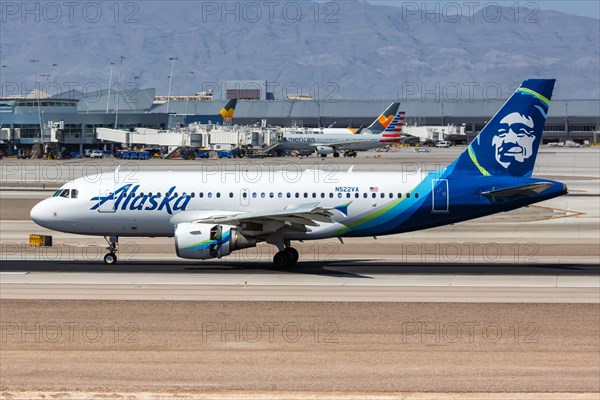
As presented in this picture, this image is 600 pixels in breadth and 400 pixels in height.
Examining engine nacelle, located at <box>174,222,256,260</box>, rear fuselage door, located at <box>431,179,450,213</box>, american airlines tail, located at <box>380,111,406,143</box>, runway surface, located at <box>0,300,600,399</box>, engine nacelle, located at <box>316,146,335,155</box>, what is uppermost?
american airlines tail, located at <box>380,111,406,143</box>

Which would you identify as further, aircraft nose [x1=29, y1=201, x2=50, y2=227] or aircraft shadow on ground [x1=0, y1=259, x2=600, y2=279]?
aircraft nose [x1=29, y1=201, x2=50, y2=227]

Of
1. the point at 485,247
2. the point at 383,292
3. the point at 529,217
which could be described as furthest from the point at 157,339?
the point at 529,217

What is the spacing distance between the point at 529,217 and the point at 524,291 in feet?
99.3

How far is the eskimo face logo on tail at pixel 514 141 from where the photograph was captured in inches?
1778

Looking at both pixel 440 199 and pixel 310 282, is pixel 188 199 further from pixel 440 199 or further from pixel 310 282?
pixel 440 199

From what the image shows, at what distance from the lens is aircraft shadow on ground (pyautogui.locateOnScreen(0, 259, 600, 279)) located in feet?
142

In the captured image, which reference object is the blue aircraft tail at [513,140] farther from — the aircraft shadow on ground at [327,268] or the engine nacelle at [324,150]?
the engine nacelle at [324,150]

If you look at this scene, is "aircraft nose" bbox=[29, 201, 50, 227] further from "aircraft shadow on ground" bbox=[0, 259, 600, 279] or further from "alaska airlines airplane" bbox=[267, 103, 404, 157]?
"alaska airlines airplane" bbox=[267, 103, 404, 157]

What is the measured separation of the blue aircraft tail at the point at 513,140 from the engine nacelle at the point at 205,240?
10384mm

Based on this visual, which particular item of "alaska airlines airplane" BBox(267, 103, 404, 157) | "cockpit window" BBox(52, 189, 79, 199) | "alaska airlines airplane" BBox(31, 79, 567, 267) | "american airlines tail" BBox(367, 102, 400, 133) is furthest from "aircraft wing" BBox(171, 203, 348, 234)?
"american airlines tail" BBox(367, 102, 400, 133)

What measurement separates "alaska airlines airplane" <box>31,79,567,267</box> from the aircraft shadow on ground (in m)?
1.25

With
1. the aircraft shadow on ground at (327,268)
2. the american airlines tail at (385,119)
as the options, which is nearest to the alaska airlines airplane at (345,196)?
the aircraft shadow on ground at (327,268)

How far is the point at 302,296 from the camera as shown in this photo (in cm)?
3753

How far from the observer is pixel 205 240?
4166 centimetres
